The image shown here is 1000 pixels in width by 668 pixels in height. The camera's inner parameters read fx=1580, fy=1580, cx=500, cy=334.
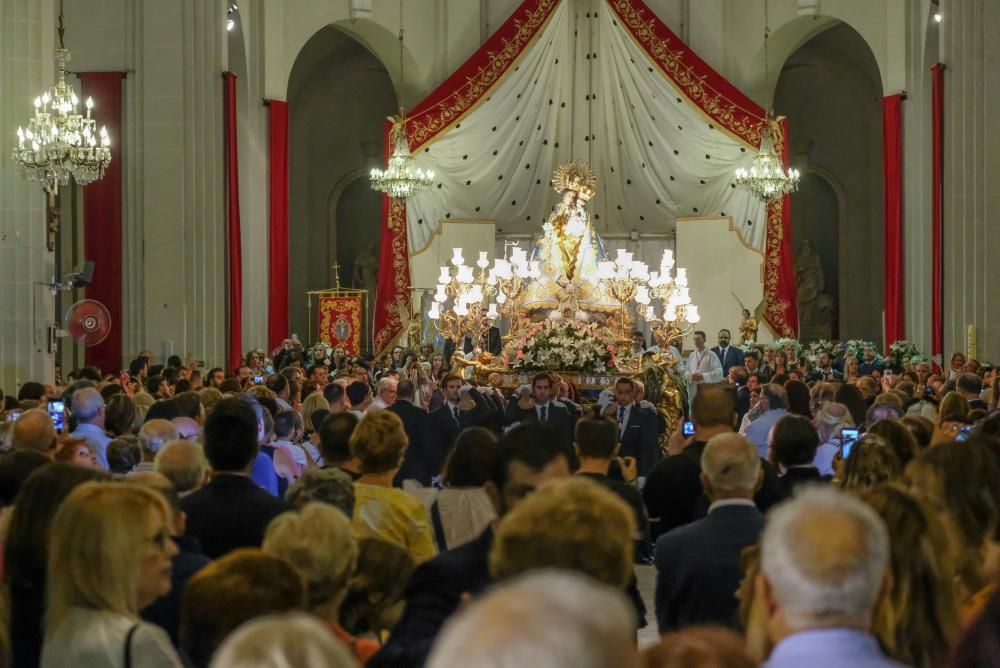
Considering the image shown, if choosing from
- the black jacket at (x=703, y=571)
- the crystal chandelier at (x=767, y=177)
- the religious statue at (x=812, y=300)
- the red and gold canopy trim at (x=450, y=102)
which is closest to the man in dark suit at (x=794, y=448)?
the black jacket at (x=703, y=571)

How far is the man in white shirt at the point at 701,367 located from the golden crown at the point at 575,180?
21.3ft

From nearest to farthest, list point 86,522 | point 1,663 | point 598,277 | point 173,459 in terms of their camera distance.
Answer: point 1,663
point 86,522
point 173,459
point 598,277

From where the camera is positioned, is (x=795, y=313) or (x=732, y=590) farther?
(x=795, y=313)

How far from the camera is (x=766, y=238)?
27.5 metres

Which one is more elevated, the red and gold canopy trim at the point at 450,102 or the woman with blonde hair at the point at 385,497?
the red and gold canopy trim at the point at 450,102

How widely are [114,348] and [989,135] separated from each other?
12039 millimetres

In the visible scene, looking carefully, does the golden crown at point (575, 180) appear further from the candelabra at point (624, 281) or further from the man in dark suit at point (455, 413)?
the man in dark suit at point (455, 413)

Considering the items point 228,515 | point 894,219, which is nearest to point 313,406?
point 228,515

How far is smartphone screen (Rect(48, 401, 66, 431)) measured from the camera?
10908 millimetres

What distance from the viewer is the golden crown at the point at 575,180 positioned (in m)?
25.9

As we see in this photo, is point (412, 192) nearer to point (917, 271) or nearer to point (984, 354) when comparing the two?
point (917, 271)

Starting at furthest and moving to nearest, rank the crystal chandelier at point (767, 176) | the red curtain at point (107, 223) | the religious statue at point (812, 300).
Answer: the religious statue at point (812, 300), the crystal chandelier at point (767, 176), the red curtain at point (107, 223)

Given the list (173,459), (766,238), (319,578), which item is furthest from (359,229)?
(319,578)

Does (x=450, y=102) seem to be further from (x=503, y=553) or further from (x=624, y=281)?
(x=503, y=553)
